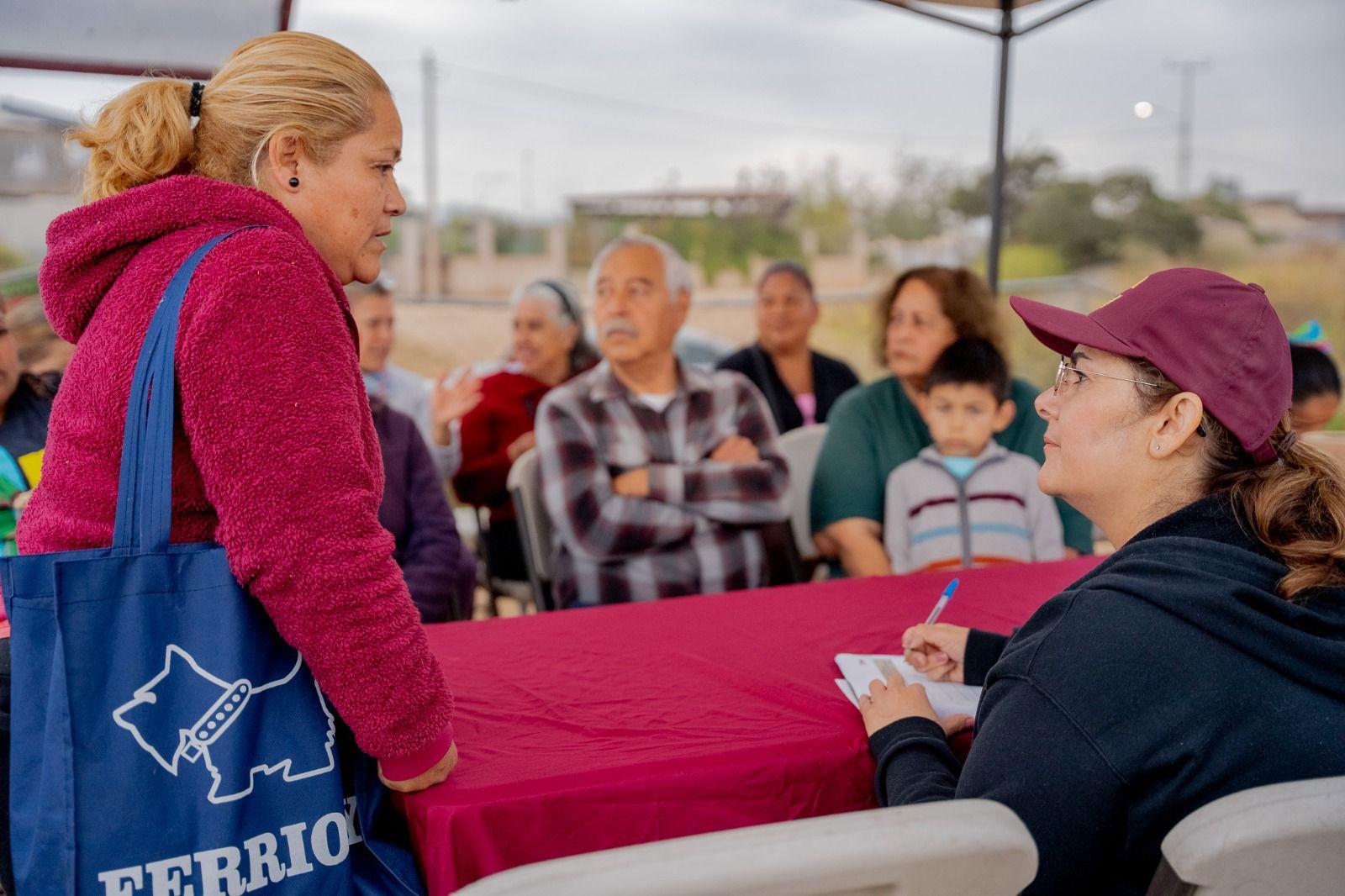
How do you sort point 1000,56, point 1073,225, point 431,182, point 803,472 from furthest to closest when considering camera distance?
point 1073,225 < point 431,182 < point 1000,56 < point 803,472

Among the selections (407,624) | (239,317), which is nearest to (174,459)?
(239,317)

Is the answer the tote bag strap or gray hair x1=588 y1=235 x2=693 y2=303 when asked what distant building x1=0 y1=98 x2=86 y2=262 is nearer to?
gray hair x1=588 y1=235 x2=693 y2=303

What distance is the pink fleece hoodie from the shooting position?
1.05 m

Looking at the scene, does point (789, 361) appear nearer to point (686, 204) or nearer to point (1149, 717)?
point (1149, 717)

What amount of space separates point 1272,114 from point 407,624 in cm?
1692

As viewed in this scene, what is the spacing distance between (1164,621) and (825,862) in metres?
0.50

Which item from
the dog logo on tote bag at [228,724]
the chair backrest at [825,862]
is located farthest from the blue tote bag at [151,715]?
the chair backrest at [825,862]

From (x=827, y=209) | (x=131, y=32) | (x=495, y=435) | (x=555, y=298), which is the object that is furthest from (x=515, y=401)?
(x=827, y=209)

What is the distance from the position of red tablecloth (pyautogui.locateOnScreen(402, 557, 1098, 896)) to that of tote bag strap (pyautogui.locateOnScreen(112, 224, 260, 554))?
41 centimetres

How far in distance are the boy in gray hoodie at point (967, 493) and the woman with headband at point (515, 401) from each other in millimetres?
1450

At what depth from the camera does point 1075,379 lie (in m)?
1.35

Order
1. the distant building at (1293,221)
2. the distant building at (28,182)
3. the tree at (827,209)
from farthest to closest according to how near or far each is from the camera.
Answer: the distant building at (1293,221) < the tree at (827,209) < the distant building at (28,182)

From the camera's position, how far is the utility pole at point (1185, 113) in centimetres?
1391

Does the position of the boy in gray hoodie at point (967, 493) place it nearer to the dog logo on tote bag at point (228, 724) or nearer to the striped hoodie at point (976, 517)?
the striped hoodie at point (976, 517)
